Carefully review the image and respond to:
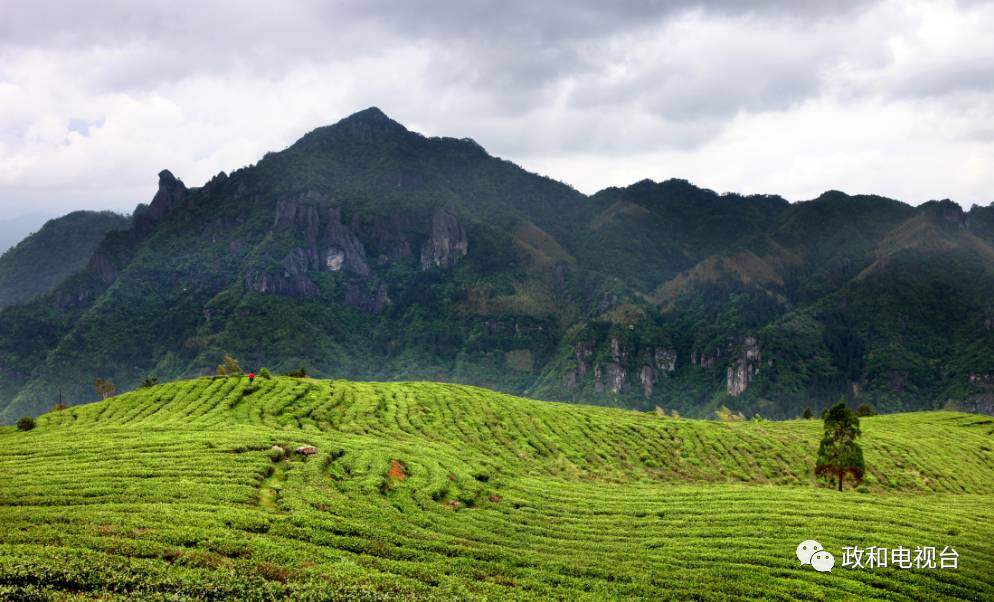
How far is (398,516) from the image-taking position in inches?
1377

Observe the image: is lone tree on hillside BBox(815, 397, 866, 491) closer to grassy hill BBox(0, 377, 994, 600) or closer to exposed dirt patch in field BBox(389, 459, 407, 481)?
grassy hill BBox(0, 377, 994, 600)

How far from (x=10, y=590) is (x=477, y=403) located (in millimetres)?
55914

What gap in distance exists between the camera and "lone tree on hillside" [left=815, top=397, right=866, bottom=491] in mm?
56750

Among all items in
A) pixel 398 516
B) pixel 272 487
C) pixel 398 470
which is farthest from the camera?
pixel 398 470

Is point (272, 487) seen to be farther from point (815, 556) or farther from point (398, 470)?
point (815, 556)

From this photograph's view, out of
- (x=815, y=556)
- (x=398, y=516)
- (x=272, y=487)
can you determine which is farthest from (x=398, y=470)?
(x=815, y=556)

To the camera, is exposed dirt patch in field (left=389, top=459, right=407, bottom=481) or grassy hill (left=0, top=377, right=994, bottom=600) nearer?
grassy hill (left=0, top=377, right=994, bottom=600)

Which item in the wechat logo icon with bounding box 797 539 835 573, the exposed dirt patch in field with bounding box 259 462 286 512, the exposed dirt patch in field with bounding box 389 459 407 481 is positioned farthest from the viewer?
the exposed dirt patch in field with bounding box 389 459 407 481

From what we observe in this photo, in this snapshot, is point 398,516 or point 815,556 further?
point 398,516

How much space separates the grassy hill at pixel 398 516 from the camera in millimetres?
25969

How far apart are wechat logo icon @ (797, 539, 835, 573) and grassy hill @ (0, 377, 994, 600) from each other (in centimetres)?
61

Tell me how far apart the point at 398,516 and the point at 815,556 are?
2233cm

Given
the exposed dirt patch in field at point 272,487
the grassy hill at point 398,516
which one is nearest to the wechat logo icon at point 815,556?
the grassy hill at point 398,516

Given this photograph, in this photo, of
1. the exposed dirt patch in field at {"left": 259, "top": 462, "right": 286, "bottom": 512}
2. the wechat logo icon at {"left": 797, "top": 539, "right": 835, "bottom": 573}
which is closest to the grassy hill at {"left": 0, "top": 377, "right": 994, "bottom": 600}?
the exposed dirt patch in field at {"left": 259, "top": 462, "right": 286, "bottom": 512}
